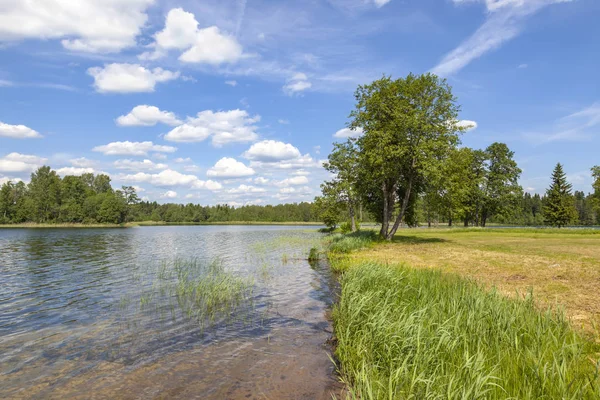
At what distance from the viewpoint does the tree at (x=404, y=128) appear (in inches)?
1320

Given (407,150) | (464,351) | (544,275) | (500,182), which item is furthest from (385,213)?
(500,182)

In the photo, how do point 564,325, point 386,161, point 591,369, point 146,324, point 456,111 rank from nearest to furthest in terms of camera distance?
point 591,369, point 564,325, point 146,324, point 386,161, point 456,111

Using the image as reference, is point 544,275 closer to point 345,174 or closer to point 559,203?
point 345,174

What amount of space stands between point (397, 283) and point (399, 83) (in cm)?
2970

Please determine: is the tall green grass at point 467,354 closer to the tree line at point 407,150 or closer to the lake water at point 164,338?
the lake water at point 164,338

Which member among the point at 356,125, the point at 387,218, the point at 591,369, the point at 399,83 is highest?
the point at 399,83

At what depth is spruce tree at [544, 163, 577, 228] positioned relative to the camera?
258 ft

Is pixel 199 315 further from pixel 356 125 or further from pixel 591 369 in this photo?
pixel 356 125

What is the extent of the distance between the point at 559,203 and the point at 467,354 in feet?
314

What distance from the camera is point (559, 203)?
80125mm

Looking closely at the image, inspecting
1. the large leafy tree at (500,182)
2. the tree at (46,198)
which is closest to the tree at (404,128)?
the large leafy tree at (500,182)

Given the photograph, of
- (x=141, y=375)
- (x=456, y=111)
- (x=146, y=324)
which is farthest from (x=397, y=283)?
(x=456, y=111)

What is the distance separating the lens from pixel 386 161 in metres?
34.2

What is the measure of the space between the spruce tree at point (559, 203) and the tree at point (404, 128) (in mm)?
61834
